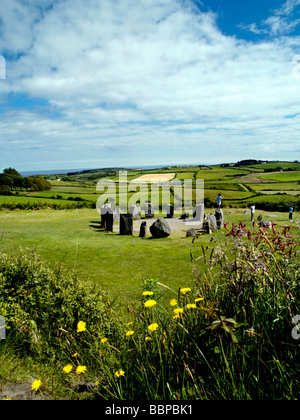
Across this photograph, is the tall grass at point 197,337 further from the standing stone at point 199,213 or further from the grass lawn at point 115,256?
the standing stone at point 199,213

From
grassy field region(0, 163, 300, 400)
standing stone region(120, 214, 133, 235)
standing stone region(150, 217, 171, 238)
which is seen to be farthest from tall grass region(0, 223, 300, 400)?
standing stone region(120, 214, 133, 235)

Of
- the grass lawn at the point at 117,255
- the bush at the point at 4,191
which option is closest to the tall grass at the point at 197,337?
the grass lawn at the point at 117,255

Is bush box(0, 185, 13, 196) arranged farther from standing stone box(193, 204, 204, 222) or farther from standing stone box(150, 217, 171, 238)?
standing stone box(150, 217, 171, 238)

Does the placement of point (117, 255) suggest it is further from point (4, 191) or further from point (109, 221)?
point (4, 191)

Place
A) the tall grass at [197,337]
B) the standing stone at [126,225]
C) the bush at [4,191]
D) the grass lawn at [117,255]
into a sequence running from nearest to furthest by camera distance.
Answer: the tall grass at [197,337] < the grass lawn at [117,255] < the standing stone at [126,225] < the bush at [4,191]

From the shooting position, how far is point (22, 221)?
21266 millimetres

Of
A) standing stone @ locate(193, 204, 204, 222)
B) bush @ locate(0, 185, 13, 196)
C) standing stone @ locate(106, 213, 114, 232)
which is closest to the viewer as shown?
standing stone @ locate(106, 213, 114, 232)

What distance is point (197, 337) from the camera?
298cm

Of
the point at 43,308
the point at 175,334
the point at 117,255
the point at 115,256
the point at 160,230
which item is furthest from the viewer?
the point at 160,230

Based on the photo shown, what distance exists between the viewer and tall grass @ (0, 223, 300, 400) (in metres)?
2.54

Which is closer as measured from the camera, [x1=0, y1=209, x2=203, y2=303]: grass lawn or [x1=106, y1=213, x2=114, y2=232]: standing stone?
[x1=0, y1=209, x2=203, y2=303]: grass lawn

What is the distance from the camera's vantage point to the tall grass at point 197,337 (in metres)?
2.54

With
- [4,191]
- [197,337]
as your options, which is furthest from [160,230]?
[4,191]
